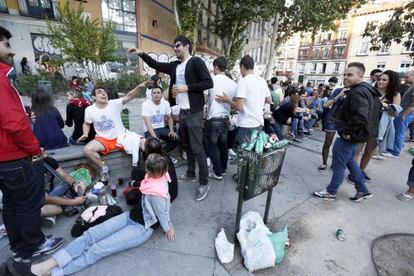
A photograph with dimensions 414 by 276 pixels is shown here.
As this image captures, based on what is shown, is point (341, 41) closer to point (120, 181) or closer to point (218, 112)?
point (218, 112)

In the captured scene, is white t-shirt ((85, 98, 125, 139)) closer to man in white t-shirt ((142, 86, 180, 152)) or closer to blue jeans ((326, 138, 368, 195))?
man in white t-shirt ((142, 86, 180, 152))

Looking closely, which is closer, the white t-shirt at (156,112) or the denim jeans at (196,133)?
the denim jeans at (196,133)

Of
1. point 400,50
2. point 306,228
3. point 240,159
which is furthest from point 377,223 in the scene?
point 400,50

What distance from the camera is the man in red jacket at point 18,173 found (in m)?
1.69

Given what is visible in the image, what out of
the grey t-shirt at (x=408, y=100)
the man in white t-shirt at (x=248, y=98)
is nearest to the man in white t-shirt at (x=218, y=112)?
the man in white t-shirt at (x=248, y=98)

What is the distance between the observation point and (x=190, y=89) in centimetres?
292

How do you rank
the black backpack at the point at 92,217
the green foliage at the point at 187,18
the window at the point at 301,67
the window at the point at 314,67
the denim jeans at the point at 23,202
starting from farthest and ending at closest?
the window at the point at 301,67, the window at the point at 314,67, the green foliage at the point at 187,18, the black backpack at the point at 92,217, the denim jeans at the point at 23,202

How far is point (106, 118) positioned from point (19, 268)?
2.17 metres

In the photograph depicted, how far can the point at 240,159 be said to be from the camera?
2.26 meters

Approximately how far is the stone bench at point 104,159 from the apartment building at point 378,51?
36.6 metres

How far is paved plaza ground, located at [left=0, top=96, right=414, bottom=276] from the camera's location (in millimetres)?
2158

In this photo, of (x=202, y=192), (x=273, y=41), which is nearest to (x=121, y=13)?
(x=273, y=41)

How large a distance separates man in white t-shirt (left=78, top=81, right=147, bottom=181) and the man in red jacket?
136 cm

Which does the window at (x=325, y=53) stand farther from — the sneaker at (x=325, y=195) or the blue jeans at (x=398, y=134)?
the sneaker at (x=325, y=195)
